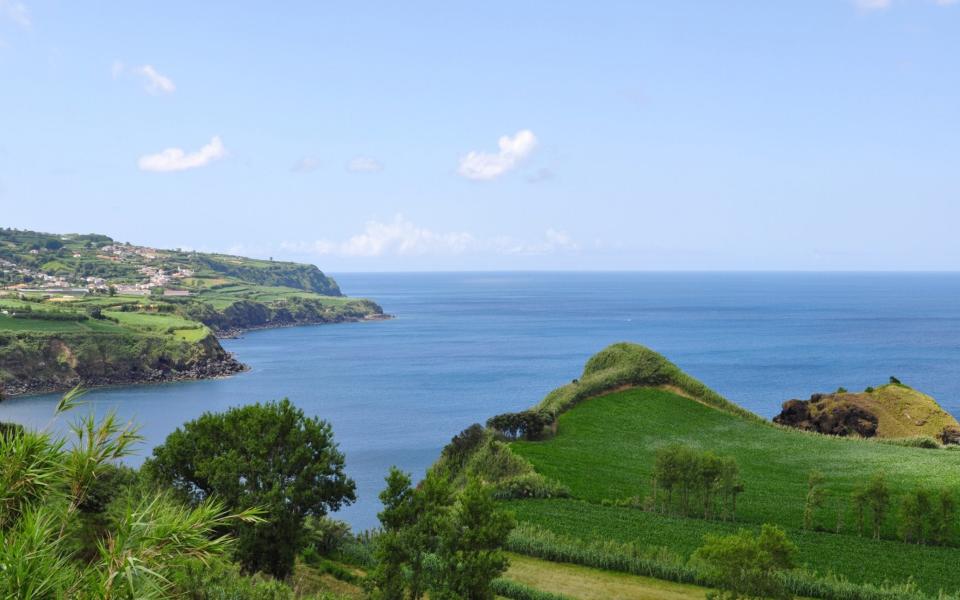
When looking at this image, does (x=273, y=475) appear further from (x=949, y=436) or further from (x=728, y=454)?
(x=949, y=436)

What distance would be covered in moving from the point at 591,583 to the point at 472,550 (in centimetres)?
857

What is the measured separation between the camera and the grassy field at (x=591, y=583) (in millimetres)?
32875

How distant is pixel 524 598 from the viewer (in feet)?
106

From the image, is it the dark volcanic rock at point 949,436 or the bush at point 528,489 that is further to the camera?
the dark volcanic rock at point 949,436

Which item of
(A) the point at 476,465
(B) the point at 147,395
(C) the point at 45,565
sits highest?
(C) the point at 45,565

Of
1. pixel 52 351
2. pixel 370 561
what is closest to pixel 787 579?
pixel 370 561

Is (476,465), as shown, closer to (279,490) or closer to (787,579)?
(279,490)

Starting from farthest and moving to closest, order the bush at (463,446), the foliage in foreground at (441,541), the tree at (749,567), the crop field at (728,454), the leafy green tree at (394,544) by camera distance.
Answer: the bush at (463,446), the crop field at (728,454), the leafy green tree at (394,544), the foliage in foreground at (441,541), the tree at (749,567)

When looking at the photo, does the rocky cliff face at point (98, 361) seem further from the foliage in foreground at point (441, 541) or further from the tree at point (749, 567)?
the tree at point (749, 567)

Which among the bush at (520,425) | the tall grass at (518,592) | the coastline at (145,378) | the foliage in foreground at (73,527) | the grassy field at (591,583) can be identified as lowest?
the coastline at (145,378)

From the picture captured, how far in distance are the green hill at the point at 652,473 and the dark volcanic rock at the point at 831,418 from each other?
10.4m

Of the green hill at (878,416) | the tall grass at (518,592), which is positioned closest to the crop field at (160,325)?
the green hill at (878,416)

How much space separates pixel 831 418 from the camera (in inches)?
2923

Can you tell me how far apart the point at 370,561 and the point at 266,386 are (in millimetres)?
90197
